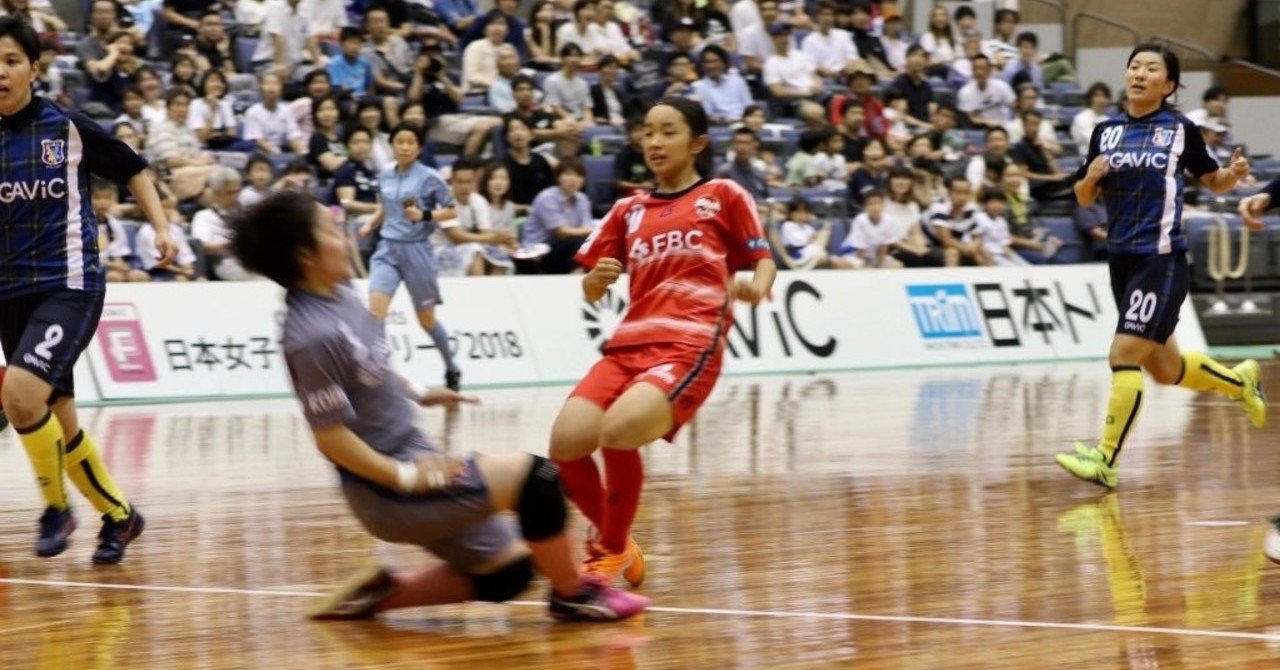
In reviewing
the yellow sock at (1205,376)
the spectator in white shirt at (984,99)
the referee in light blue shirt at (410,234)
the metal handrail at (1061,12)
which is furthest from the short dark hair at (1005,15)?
the yellow sock at (1205,376)

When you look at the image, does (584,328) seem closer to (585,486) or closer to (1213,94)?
(585,486)

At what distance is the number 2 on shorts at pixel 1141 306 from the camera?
8.64 meters

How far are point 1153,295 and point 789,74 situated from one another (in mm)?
12824

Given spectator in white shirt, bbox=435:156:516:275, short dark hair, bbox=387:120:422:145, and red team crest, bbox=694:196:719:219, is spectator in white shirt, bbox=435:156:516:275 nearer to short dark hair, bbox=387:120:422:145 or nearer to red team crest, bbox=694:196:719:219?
short dark hair, bbox=387:120:422:145

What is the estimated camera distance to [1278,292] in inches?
816

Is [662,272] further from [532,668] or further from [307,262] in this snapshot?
[532,668]

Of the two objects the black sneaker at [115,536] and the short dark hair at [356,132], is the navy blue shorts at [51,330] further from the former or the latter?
the short dark hair at [356,132]

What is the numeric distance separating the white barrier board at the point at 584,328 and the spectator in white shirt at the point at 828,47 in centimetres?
396

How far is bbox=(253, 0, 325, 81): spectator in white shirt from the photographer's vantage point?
58.4 feet

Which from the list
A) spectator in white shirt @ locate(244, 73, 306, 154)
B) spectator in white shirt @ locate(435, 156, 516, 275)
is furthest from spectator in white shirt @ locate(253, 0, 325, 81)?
spectator in white shirt @ locate(435, 156, 516, 275)

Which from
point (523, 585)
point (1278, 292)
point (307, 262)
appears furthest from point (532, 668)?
point (1278, 292)

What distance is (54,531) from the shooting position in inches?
263

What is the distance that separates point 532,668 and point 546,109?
1380 centimetres

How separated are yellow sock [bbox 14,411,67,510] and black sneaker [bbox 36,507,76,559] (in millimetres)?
31
